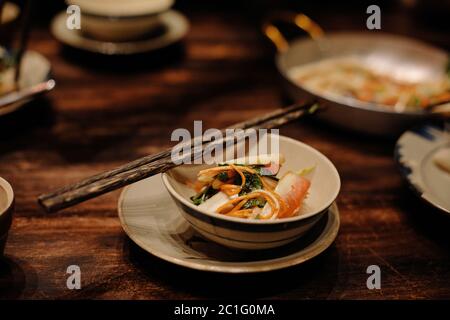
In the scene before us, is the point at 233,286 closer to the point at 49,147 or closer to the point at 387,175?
the point at 387,175

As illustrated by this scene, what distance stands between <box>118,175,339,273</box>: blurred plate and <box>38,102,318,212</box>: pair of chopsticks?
116mm

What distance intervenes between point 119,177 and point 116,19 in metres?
1.19

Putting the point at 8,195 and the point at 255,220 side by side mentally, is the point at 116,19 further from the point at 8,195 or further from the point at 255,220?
the point at 255,220

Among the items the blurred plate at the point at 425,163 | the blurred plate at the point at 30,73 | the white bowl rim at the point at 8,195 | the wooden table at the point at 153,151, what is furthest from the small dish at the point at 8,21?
the blurred plate at the point at 425,163

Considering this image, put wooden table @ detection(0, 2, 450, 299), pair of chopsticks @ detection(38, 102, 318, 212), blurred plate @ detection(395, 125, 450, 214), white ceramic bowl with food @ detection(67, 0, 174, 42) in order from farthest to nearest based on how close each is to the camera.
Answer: white ceramic bowl with food @ detection(67, 0, 174, 42)
blurred plate @ detection(395, 125, 450, 214)
wooden table @ detection(0, 2, 450, 299)
pair of chopsticks @ detection(38, 102, 318, 212)

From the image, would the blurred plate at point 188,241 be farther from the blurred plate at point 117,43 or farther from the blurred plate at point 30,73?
the blurred plate at point 117,43

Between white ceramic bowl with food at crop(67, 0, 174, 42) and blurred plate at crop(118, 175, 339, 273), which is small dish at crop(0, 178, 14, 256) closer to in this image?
blurred plate at crop(118, 175, 339, 273)

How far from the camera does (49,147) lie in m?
1.59

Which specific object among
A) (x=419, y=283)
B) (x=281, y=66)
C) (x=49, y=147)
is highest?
(x=281, y=66)

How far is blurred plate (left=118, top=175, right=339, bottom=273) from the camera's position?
3.40 feet

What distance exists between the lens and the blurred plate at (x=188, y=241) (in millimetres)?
1037

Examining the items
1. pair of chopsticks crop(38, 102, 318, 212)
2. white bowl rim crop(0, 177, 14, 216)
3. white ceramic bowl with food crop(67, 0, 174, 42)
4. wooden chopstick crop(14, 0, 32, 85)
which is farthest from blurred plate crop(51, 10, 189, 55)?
white bowl rim crop(0, 177, 14, 216)

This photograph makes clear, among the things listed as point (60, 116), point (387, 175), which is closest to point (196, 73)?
point (60, 116)

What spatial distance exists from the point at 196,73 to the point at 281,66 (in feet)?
1.35
